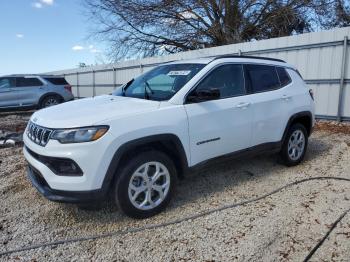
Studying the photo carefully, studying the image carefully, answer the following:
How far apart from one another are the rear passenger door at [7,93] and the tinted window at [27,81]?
19 cm

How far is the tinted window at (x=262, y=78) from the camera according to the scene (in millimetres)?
4598

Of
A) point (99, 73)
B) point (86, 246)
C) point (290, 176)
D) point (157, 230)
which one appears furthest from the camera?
point (99, 73)

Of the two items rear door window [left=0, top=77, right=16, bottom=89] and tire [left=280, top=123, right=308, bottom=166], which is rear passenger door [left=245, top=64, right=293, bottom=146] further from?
rear door window [left=0, top=77, right=16, bottom=89]

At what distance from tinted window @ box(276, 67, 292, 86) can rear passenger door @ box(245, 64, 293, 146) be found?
0.02 metres

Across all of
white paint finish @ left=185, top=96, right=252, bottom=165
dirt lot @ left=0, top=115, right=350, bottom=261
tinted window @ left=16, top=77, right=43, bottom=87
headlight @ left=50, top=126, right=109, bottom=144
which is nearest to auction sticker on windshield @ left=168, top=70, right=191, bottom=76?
white paint finish @ left=185, top=96, right=252, bottom=165

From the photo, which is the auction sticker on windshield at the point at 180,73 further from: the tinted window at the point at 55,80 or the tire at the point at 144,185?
the tinted window at the point at 55,80

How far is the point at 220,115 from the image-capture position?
3.95 meters

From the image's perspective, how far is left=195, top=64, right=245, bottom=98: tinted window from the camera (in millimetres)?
4031

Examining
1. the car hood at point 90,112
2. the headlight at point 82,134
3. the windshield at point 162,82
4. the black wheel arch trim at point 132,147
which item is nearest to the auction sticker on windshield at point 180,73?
the windshield at point 162,82

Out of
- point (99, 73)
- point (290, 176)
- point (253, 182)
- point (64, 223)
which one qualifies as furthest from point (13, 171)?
point (99, 73)

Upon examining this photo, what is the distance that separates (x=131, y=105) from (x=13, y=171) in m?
2.71

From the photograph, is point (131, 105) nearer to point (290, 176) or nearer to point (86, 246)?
point (86, 246)

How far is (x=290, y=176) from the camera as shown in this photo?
189 inches

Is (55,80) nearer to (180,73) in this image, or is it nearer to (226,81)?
(180,73)
